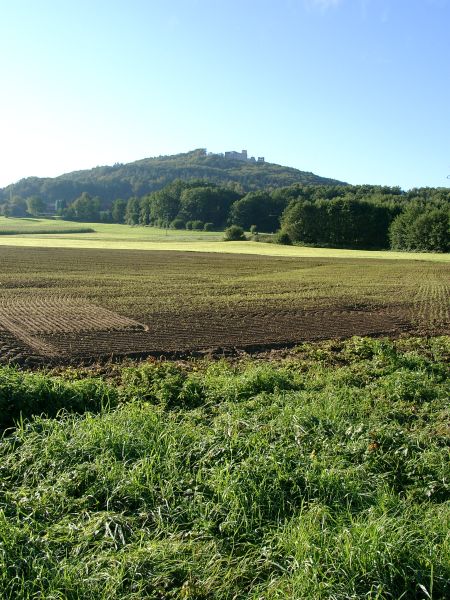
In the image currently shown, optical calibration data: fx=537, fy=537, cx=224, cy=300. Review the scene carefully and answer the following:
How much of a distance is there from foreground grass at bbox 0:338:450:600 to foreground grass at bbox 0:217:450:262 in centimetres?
5761

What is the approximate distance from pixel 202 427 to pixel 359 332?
12286 mm

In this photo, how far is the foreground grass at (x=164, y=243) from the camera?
67938 millimetres

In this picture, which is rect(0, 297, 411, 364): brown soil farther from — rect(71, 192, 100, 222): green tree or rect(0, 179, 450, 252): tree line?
rect(71, 192, 100, 222): green tree

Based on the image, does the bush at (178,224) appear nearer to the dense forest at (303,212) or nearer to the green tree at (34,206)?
the dense forest at (303,212)

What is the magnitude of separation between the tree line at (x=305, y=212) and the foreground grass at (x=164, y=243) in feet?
29.5

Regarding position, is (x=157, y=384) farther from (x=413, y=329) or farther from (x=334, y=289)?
(x=334, y=289)

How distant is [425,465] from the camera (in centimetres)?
668

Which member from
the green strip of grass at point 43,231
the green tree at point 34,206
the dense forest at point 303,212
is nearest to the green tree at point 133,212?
the dense forest at point 303,212

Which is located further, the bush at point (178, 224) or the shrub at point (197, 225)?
the bush at point (178, 224)

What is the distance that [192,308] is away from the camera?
22969mm

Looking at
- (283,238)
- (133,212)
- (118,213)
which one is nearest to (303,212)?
(283,238)

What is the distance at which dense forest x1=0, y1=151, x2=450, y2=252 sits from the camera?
8438 centimetres

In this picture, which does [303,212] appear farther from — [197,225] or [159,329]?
[159,329]

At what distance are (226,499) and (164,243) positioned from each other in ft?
257
